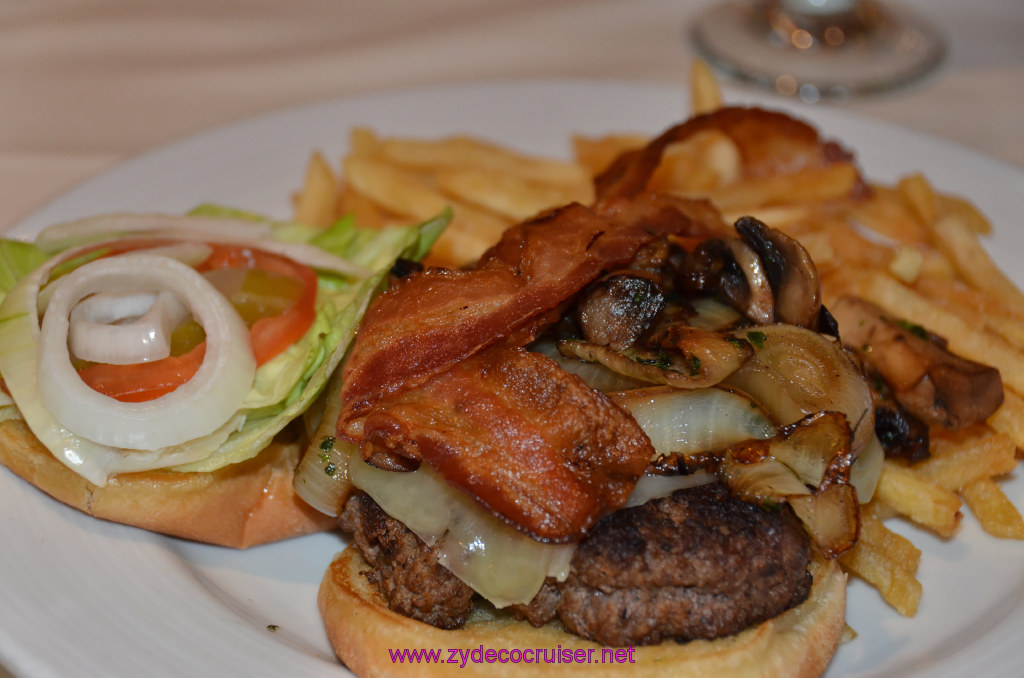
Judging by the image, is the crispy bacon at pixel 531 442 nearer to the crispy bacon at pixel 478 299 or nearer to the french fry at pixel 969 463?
the crispy bacon at pixel 478 299

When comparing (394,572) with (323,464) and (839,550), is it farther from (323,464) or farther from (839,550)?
(839,550)

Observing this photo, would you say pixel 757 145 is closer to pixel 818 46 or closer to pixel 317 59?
pixel 818 46

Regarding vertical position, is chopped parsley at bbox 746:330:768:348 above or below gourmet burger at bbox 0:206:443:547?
above

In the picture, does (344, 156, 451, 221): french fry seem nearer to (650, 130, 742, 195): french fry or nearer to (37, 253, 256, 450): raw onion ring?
(650, 130, 742, 195): french fry

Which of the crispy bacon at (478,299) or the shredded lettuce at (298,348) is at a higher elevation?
the crispy bacon at (478,299)

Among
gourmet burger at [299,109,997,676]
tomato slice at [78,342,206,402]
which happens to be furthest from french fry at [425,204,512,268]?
tomato slice at [78,342,206,402]

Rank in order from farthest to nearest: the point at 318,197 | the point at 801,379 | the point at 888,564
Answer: the point at 318,197 < the point at 888,564 < the point at 801,379

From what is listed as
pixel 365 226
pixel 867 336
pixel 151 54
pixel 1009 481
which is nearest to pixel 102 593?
pixel 365 226

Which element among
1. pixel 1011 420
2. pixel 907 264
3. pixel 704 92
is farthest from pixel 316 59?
pixel 1011 420

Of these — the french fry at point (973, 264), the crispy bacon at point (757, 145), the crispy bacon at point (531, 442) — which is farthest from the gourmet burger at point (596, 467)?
the french fry at point (973, 264)
